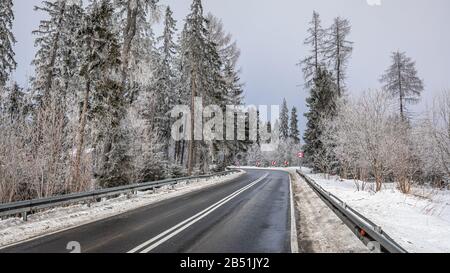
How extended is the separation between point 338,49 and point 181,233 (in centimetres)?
3295

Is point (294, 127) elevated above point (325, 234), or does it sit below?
above

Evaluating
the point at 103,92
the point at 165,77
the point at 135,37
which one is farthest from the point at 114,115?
the point at 165,77

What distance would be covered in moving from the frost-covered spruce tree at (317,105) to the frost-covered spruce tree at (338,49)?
3.51ft

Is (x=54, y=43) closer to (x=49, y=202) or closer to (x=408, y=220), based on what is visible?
(x=49, y=202)

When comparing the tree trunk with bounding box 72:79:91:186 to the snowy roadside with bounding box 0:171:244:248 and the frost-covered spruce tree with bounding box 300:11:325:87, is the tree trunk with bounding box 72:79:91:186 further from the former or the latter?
the frost-covered spruce tree with bounding box 300:11:325:87

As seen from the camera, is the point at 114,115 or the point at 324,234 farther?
the point at 114,115

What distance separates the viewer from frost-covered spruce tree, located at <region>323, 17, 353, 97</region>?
113 ft

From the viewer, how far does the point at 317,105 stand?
35.3 metres

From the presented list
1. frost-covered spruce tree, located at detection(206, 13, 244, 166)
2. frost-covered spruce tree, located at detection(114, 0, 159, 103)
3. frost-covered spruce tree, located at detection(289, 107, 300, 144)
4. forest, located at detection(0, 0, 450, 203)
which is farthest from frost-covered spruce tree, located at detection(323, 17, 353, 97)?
frost-covered spruce tree, located at detection(289, 107, 300, 144)

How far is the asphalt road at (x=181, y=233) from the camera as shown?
6.75 metres

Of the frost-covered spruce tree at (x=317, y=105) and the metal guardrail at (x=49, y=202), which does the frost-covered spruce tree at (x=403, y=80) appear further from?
the metal guardrail at (x=49, y=202)

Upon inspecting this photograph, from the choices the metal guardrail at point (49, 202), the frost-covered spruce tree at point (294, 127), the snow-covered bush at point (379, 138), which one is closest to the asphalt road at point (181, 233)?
the metal guardrail at point (49, 202)

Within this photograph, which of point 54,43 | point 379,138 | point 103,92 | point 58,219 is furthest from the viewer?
point 54,43
